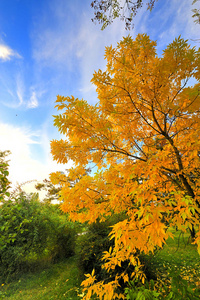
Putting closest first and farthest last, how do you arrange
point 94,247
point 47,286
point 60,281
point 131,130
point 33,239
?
1. point 131,130
2. point 94,247
3. point 47,286
4. point 60,281
5. point 33,239

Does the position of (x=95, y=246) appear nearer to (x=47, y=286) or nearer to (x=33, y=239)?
(x=47, y=286)

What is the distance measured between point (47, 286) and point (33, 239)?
2.09 metres

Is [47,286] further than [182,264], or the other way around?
[182,264]

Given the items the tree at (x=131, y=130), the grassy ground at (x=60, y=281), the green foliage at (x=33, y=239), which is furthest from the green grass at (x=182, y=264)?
the green foliage at (x=33, y=239)

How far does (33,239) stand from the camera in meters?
6.86

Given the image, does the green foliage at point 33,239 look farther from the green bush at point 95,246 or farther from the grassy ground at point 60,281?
the green bush at point 95,246

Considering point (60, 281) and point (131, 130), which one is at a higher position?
point (131, 130)

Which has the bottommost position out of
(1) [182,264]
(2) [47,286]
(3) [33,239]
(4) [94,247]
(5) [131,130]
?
(1) [182,264]

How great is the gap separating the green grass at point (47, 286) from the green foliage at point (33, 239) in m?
0.68

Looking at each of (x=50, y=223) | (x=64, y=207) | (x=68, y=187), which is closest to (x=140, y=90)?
(x=68, y=187)

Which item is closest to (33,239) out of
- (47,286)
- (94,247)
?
(47,286)

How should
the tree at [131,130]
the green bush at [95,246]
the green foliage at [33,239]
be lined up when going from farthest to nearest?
1. the green foliage at [33,239]
2. the green bush at [95,246]
3. the tree at [131,130]

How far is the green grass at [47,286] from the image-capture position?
185 inches

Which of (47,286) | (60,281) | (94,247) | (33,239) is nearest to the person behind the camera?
(94,247)
